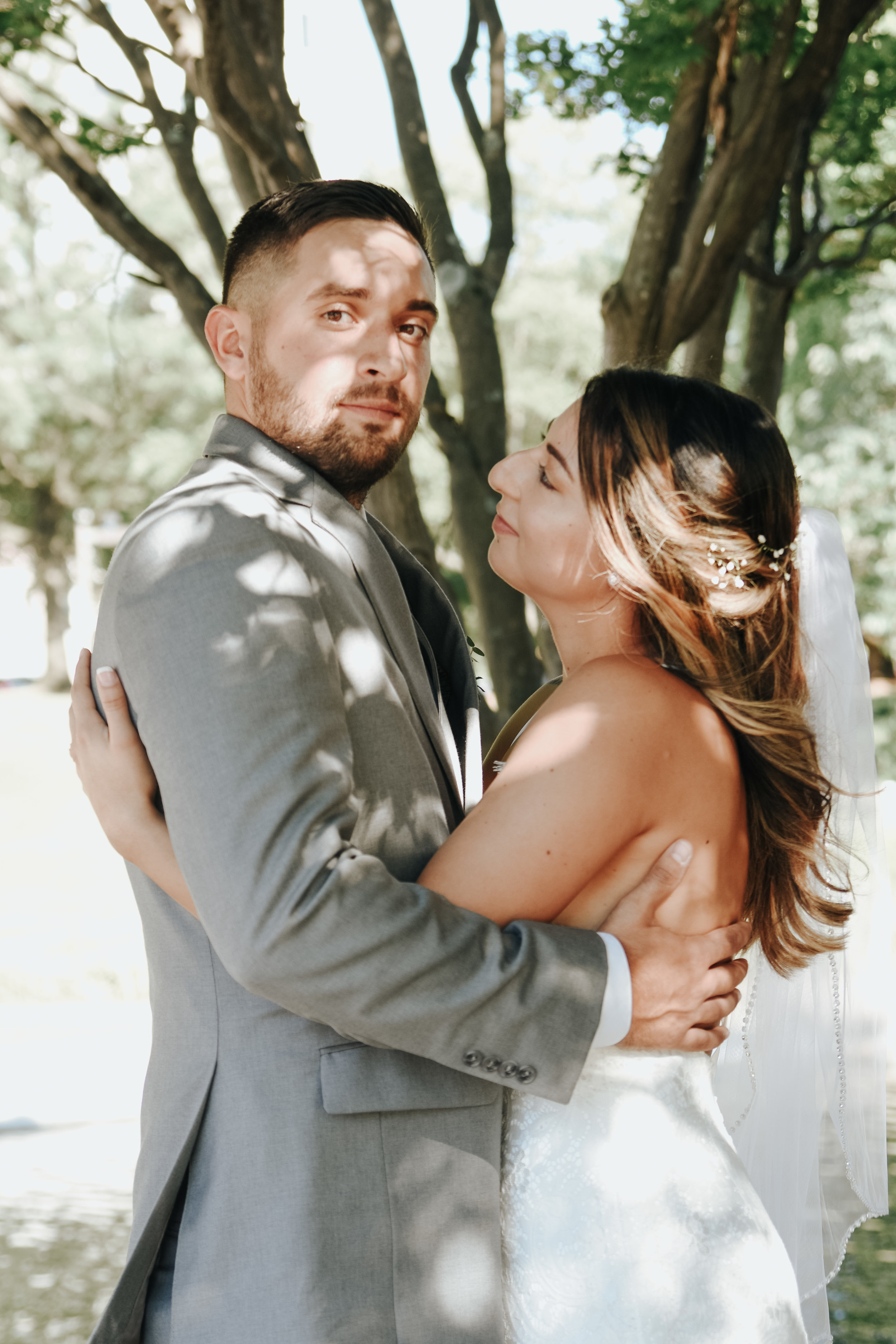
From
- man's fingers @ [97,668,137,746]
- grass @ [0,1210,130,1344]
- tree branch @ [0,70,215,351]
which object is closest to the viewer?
man's fingers @ [97,668,137,746]

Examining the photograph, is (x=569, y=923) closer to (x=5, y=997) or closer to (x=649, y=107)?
(x=649, y=107)

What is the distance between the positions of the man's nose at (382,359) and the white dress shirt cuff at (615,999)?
103 cm

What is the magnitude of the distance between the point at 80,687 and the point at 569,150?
90.4 feet

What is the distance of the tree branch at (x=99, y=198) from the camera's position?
4.46 m

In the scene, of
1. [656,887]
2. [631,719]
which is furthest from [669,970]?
[631,719]

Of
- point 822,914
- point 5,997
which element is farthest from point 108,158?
point 5,997

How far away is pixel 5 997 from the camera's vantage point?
8.48 m

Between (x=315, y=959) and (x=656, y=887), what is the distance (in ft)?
2.15

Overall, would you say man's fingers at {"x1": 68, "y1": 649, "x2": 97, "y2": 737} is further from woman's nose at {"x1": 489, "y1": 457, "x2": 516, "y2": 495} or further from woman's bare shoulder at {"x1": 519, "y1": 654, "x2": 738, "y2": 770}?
woman's nose at {"x1": 489, "y1": 457, "x2": 516, "y2": 495}

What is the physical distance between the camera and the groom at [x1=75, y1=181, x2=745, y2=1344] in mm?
1589

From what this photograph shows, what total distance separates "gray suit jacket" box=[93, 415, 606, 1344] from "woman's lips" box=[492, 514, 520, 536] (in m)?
0.43

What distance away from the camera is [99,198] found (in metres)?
4.51

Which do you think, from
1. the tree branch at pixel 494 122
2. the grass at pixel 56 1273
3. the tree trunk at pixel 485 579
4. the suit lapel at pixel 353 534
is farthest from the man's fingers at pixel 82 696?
the tree branch at pixel 494 122

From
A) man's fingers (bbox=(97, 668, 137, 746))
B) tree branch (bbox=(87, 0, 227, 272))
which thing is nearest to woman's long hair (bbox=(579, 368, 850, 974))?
man's fingers (bbox=(97, 668, 137, 746))
